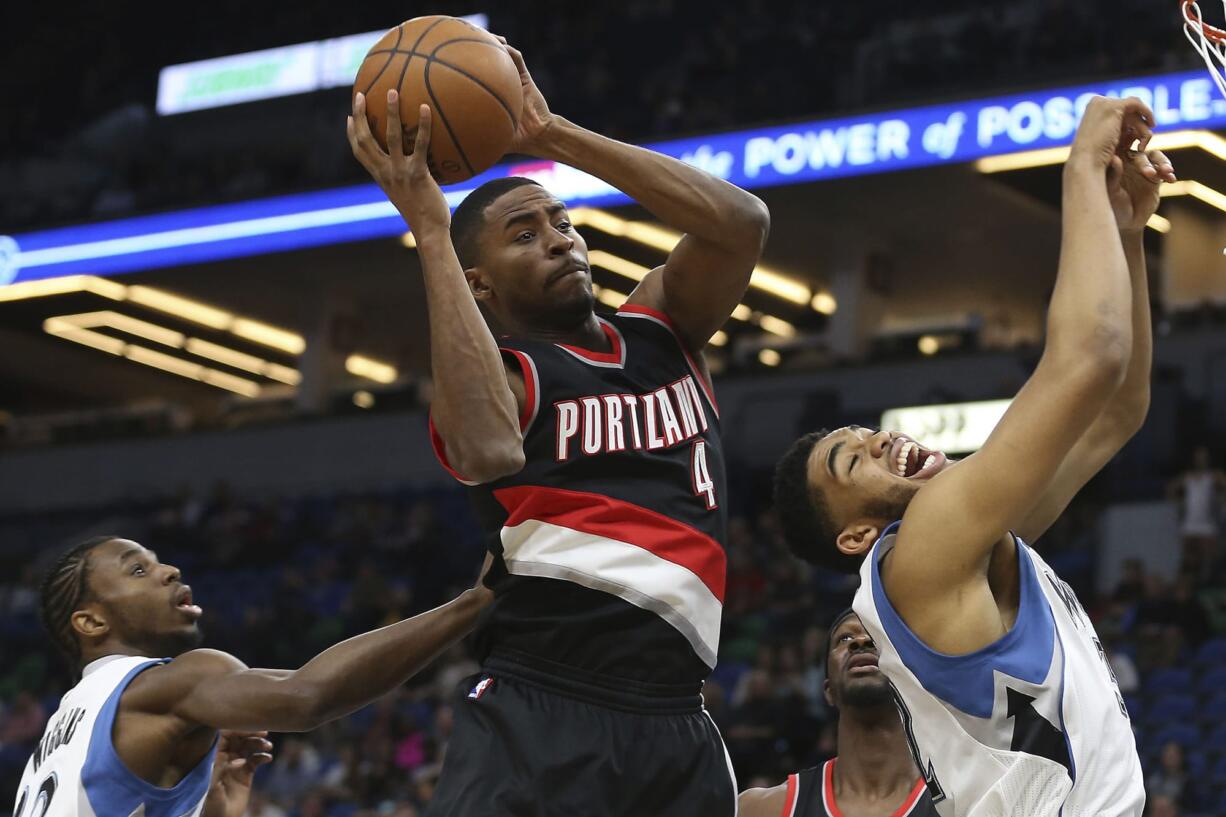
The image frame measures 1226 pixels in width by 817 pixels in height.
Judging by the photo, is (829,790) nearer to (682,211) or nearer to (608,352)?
(608,352)

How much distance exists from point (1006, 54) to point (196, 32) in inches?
475

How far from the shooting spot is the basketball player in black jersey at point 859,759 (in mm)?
4512

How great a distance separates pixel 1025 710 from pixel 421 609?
39.3ft

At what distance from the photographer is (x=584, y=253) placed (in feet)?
11.2

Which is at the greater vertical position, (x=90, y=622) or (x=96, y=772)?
(x=90, y=622)

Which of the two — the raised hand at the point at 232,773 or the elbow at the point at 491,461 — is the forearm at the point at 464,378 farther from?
the raised hand at the point at 232,773

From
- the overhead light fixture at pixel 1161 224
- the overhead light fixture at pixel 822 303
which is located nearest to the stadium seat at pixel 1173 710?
the overhead light fixture at pixel 1161 224

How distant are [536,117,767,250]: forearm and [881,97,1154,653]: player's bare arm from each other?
0.83 metres

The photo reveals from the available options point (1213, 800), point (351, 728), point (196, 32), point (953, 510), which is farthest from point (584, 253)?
point (196, 32)

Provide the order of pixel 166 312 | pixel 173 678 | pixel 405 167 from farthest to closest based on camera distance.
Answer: pixel 166 312 < pixel 173 678 < pixel 405 167

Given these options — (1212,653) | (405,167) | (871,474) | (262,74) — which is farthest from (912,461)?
(262,74)

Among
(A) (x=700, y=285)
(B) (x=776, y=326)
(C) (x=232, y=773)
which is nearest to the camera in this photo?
(A) (x=700, y=285)

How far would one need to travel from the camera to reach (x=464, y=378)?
300cm

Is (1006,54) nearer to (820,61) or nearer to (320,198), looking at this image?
(820,61)
